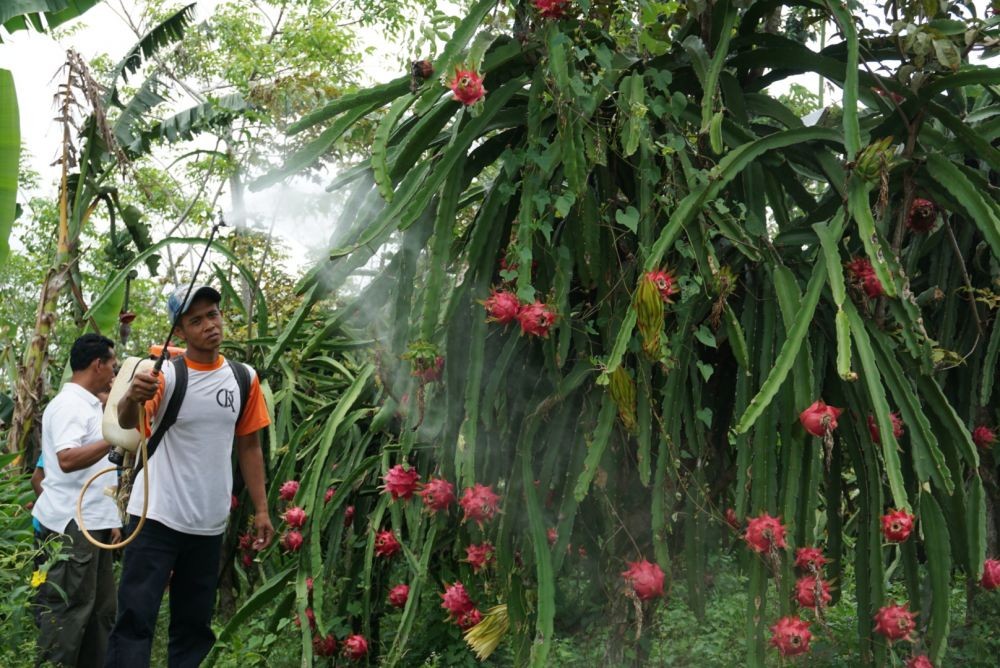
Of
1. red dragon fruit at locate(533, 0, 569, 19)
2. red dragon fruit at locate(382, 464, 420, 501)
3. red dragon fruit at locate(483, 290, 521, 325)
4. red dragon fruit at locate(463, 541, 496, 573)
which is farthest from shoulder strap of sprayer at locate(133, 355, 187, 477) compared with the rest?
red dragon fruit at locate(533, 0, 569, 19)

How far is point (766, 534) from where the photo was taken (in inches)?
105

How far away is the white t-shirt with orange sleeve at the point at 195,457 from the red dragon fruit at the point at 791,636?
214 centimetres

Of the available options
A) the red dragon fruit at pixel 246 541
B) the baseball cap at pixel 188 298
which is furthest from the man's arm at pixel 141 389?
the red dragon fruit at pixel 246 541

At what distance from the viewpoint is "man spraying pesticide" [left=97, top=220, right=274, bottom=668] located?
12.8 ft

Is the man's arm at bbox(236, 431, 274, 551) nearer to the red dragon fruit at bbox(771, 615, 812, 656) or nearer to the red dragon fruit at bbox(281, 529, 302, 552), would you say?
the red dragon fruit at bbox(281, 529, 302, 552)

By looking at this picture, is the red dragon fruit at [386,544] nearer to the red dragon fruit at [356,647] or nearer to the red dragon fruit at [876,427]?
the red dragon fruit at [356,647]

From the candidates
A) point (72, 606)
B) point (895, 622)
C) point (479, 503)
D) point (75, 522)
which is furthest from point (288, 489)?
point (895, 622)

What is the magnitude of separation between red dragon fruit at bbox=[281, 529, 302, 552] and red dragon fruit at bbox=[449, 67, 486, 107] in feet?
6.48

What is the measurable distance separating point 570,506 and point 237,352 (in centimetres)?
368

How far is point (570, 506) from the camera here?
9.92ft

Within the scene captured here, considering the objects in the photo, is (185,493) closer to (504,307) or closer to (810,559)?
(504,307)

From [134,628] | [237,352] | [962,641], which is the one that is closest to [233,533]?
[237,352]

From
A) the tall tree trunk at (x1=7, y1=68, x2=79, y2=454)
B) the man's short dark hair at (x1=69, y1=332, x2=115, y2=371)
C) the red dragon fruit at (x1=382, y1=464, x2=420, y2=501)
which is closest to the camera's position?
the red dragon fruit at (x1=382, y1=464, x2=420, y2=501)

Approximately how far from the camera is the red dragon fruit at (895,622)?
9.02 feet
